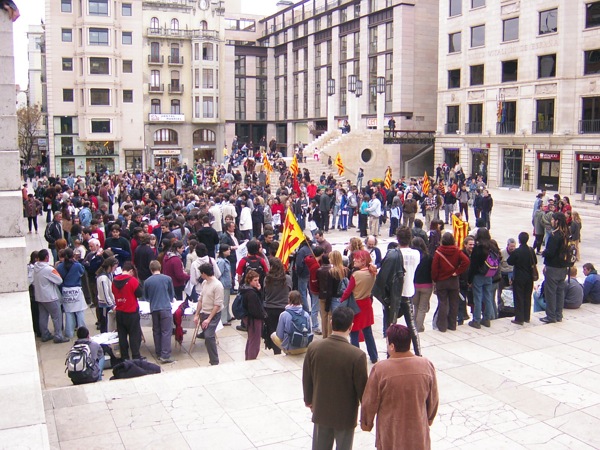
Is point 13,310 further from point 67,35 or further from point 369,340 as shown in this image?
point 67,35

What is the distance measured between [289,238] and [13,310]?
217 inches

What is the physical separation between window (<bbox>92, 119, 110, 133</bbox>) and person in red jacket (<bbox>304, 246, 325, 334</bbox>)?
52.1 meters

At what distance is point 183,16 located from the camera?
66.7 metres

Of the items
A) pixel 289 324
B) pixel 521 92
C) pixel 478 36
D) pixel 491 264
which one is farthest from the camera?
pixel 478 36

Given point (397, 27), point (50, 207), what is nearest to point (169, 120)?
point (397, 27)

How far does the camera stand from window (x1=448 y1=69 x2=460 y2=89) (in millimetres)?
48562

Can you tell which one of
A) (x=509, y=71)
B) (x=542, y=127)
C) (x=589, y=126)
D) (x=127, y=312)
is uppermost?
(x=509, y=71)

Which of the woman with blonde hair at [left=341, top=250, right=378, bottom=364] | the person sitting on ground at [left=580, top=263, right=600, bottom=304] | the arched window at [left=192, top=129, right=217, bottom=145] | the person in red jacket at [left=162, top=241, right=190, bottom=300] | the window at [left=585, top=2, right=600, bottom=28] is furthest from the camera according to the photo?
the arched window at [left=192, top=129, right=217, bottom=145]

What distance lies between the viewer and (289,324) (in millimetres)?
9148

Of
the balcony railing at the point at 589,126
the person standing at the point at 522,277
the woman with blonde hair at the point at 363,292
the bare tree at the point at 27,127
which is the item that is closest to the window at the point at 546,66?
the balcony railing at the point at 589,126

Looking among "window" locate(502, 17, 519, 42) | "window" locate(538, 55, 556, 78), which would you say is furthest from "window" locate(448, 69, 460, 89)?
"window" locate(538, 55, 556, 78)

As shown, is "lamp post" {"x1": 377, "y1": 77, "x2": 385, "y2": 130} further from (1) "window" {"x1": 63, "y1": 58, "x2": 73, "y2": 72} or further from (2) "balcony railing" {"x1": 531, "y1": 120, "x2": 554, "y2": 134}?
(1) "window" {"x1": 63, "y1": 58, "x2": 73, "y2": 72}

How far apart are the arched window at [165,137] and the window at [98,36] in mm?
11458

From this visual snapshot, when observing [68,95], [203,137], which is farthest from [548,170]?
[68,95]
